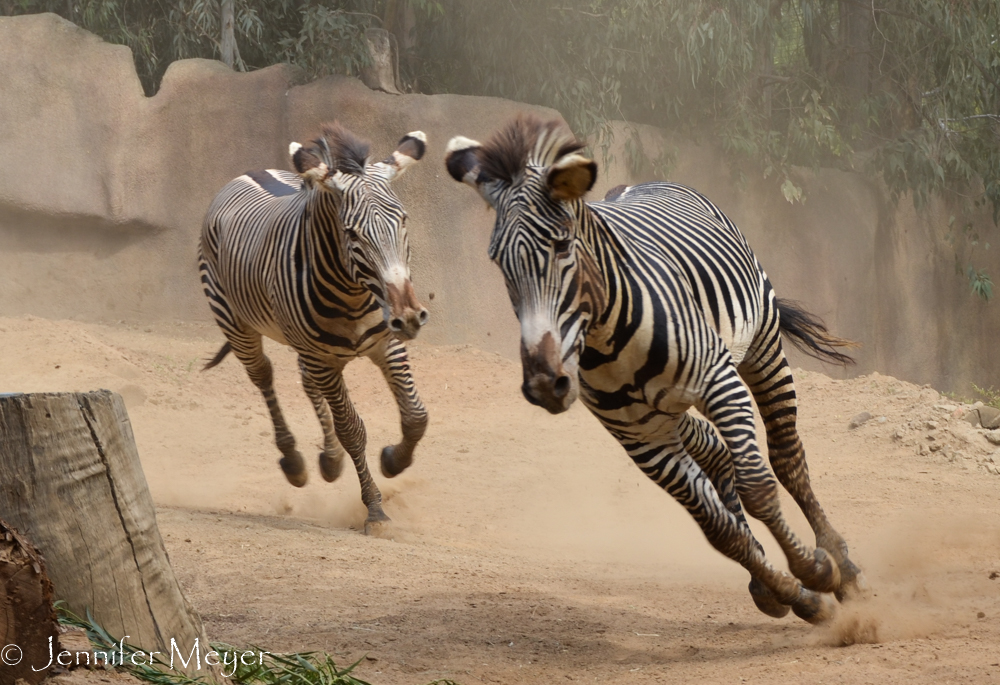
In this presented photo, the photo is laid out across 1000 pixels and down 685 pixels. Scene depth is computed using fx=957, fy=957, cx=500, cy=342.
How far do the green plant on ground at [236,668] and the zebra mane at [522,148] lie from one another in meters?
1.71

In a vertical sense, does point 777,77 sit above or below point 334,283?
above

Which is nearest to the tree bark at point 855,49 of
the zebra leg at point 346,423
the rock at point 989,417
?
the rock at point 989,417

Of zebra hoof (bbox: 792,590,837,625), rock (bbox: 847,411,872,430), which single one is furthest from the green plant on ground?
rock (bbox: 847,411,872,430)

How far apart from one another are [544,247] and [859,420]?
6.13m

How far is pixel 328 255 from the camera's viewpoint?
18.6 ft

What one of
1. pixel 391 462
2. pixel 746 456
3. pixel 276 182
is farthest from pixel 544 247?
pixel 276 182

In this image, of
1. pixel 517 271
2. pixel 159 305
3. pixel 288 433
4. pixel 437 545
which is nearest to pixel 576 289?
pixel 517 271

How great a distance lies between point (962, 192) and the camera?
12.9 meters

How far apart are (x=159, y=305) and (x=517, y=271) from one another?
9.16m

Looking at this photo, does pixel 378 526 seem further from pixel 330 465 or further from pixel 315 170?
pixel 315 170

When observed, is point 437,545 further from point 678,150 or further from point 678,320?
point 678,150

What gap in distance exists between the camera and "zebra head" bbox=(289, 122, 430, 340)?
5055 millimetres

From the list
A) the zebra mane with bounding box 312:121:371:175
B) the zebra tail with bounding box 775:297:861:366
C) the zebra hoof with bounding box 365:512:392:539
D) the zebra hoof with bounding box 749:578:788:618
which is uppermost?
the zebra mane with bounding box 312:121:371:175

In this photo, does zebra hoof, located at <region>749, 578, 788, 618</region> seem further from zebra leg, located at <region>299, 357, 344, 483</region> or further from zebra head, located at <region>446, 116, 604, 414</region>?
zebra leg, located at <region>299, 357, 344, 483</region>
